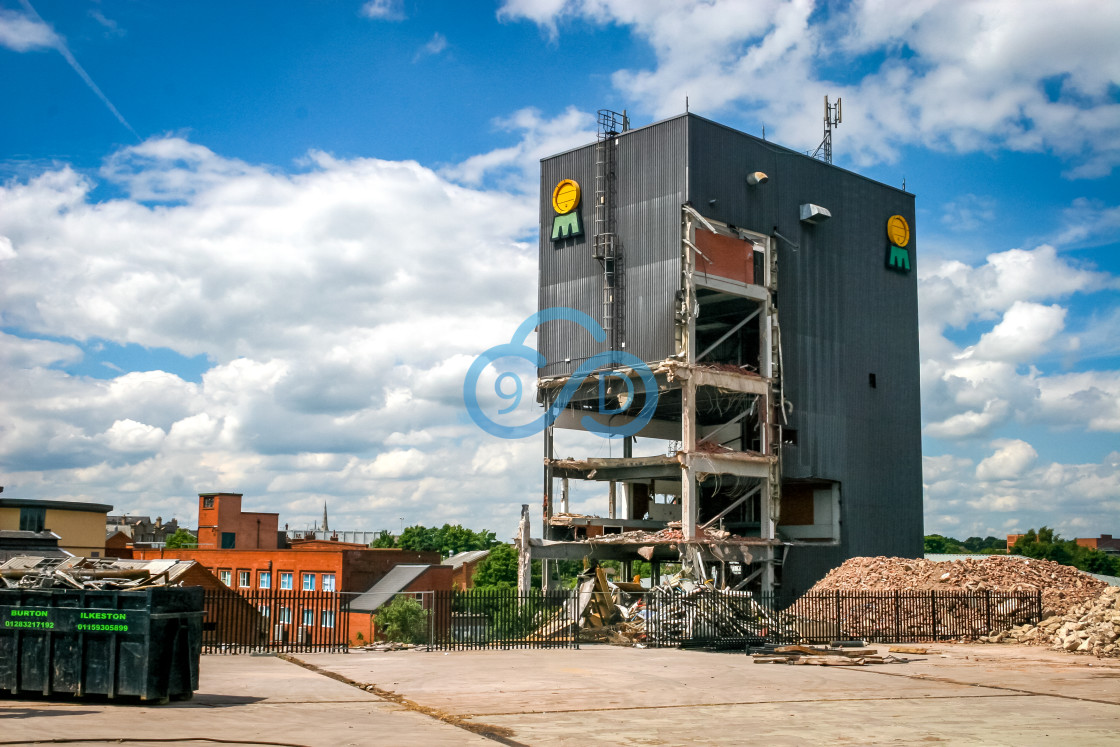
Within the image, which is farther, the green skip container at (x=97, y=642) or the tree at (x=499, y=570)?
the tree at (x=499, y=570)

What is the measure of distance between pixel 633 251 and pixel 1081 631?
27.5 meters

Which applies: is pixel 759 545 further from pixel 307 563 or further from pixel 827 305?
pixel 307 563

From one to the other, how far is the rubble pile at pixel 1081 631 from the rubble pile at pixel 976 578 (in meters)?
3.49

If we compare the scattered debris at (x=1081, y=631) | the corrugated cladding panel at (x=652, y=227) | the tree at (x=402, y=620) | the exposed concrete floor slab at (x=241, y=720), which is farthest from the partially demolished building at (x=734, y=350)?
the exposed concrete floor slab at (x=241, y=720)

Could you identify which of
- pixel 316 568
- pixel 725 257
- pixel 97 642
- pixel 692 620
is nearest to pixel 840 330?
pixel 725 257

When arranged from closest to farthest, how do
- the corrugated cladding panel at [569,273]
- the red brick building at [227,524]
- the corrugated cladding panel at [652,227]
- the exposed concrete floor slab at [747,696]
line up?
the exposed concrete floor slab at [747,696] → the corrugated cladding panel at [652,227] → the corrugated cladding panel at [569,273] → the red brick building at [227,524]

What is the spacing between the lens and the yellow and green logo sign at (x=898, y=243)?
59.0m

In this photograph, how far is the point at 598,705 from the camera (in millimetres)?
16875

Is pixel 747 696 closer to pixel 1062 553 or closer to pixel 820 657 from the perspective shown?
pixel 820 657

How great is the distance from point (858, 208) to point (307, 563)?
4287 centimetres

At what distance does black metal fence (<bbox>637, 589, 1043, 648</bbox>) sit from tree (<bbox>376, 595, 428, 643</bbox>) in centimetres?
2106

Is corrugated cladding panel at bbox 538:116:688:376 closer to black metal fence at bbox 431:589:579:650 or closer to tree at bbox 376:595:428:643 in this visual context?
tree at bbox 376:595:428:643

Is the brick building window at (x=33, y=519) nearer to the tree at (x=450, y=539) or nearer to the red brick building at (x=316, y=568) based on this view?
the red brick building at (x=316, y=568)

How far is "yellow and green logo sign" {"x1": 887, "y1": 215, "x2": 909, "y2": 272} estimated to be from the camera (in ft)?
194
